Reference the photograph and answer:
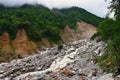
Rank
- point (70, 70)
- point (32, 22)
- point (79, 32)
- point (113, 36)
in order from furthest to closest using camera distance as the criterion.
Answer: point (79, 32)
point (32, 22)
point (70, 70)
point (113, 36)

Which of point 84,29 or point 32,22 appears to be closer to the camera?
point 32,22

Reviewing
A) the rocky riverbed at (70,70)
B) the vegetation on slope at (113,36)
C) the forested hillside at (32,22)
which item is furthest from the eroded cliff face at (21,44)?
the vegetation on slope at (113,36)

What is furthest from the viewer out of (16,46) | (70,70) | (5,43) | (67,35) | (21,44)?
(67,35)

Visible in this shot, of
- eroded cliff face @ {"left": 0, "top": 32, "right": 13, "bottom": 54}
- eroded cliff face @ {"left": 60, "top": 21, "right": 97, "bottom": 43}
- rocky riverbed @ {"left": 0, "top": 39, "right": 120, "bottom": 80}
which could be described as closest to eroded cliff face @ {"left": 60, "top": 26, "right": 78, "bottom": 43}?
eroded cliff face @ {"left": 60, "top": 21, "right": 97, "bottom": 43}

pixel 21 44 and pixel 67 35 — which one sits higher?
pixel 67 35

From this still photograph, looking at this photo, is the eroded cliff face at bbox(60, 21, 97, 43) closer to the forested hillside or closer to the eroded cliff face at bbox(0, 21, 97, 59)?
the eroded cliff face at bbox(0, 21, 97, 59)

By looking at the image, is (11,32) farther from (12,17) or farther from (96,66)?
(96,66)

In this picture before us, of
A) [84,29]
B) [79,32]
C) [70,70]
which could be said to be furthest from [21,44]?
[70,70]

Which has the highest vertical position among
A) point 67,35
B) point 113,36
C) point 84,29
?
point 113,36

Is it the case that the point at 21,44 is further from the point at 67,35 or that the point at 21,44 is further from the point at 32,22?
the point at 67,35

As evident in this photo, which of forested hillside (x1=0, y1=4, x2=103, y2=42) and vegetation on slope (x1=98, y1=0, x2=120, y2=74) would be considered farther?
forested hillside (x1=0, y1=4, x2=103, y2=42)

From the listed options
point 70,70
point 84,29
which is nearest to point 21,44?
point 84,29
